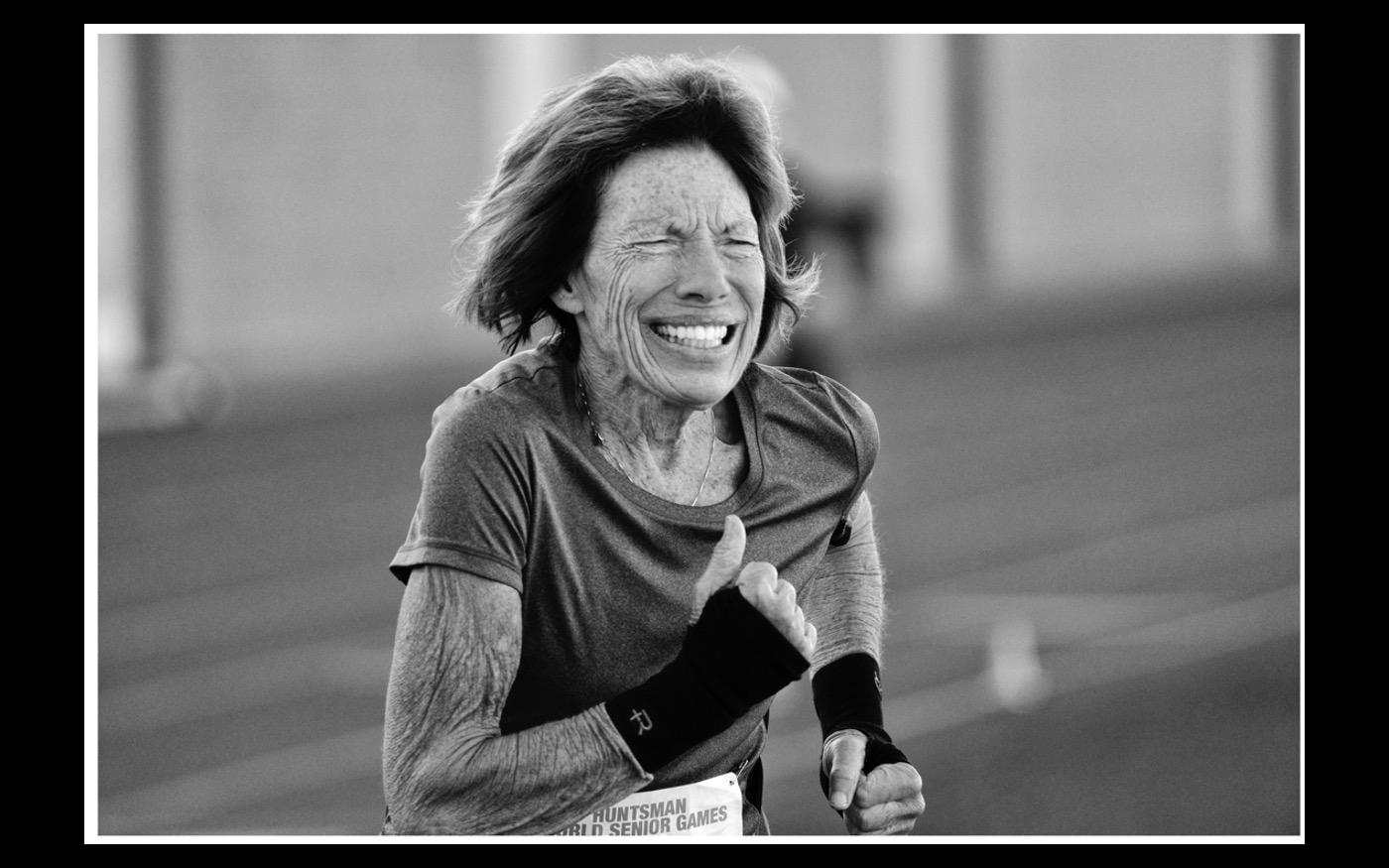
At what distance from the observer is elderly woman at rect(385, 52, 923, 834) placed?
196 cm

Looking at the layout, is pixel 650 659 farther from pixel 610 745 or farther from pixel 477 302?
pixel 477 302

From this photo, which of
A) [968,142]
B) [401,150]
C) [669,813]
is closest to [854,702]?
[669,813]

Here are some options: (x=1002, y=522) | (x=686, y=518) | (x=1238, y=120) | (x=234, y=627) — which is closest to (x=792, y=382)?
(x=686, y=518)

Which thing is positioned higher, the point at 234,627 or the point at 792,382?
the point at 792,382

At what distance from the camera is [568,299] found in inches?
81.8

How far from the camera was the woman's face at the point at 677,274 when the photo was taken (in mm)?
1999

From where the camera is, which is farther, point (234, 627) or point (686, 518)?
point (234, 627)

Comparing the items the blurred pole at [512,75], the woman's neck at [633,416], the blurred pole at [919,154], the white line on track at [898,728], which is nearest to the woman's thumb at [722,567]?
the woman's neck at [633,416]

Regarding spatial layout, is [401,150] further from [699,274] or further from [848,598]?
[699,274]

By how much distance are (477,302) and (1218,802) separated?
438 centimetres

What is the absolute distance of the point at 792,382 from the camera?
2234 mm

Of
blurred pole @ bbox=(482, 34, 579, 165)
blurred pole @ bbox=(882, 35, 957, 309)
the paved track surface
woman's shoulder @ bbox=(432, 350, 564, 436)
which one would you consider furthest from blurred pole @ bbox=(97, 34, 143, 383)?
woman's shoulder @ bbox=(432, 350, 564, 436)

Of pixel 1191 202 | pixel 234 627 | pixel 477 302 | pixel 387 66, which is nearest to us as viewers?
pixel 477 302

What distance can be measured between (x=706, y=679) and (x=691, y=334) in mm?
382
